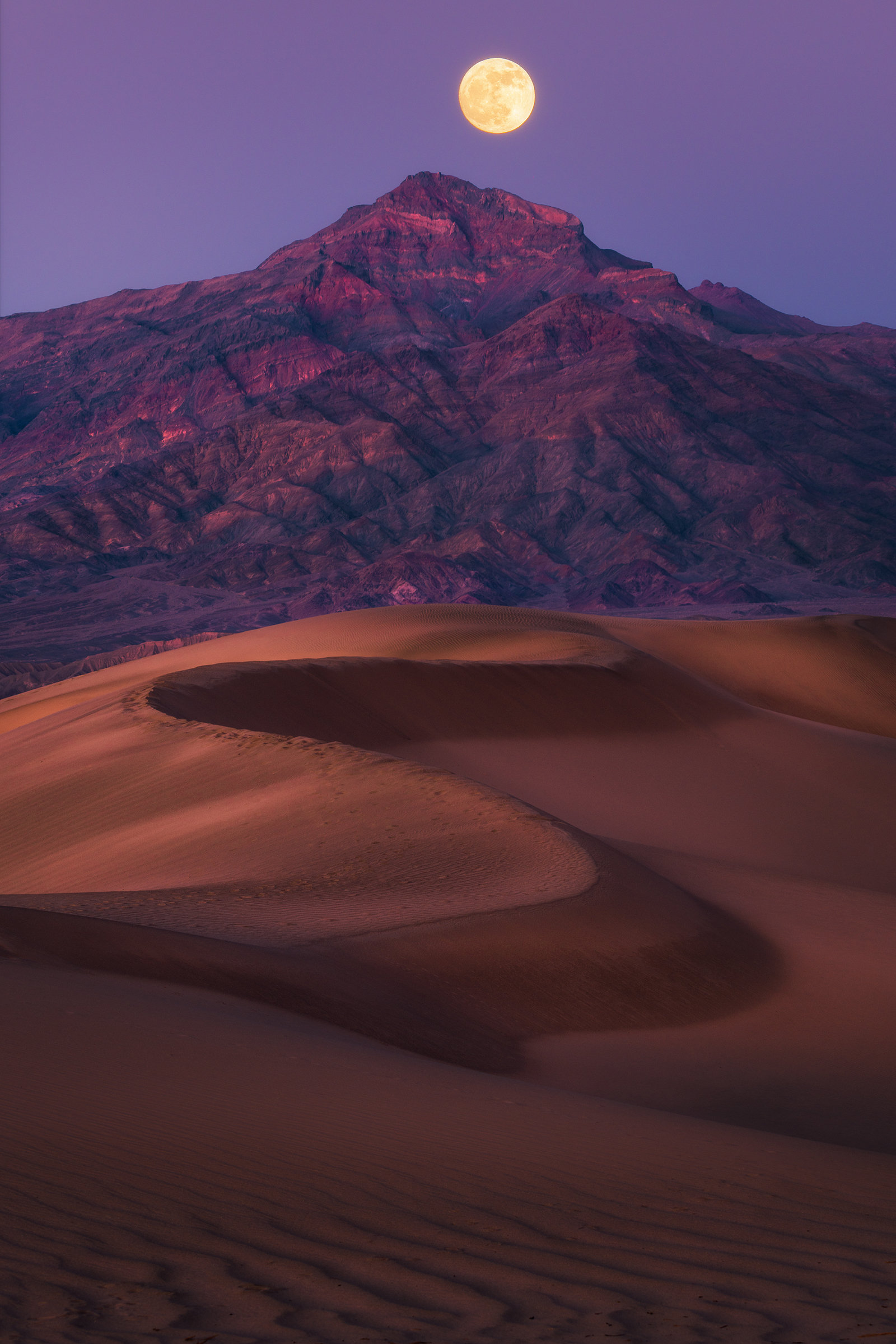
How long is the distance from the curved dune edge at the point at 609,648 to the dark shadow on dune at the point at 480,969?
2145 cm

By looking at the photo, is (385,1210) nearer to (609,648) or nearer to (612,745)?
(612,745)

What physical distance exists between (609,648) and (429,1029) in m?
23.7

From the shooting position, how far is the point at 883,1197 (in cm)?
445

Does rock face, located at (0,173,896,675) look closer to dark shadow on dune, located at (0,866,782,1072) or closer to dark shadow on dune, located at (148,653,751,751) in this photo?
dark shadow on dune, located at (148,653,751,751)

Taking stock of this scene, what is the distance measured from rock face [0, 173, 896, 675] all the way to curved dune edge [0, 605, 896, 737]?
156 feet

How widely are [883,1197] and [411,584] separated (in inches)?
3744

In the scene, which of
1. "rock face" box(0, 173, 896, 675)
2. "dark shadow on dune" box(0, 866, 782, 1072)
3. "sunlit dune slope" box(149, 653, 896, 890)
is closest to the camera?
"dark shadow on dune" box(0, 866, 782, 1072)

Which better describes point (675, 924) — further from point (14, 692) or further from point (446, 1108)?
point (14, 692)

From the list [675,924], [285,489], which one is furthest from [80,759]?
[285,489]

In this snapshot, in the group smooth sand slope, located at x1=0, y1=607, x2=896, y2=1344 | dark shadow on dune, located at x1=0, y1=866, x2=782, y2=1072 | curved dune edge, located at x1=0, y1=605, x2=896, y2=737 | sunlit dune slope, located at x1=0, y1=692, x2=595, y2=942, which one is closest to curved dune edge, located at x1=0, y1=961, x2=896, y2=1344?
smooth sand slope, located at x1=0, y1=607, x2=896, y2=1344

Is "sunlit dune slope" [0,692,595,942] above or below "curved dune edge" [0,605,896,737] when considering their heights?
above

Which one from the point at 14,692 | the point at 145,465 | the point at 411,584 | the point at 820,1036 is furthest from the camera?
the point at 145,465

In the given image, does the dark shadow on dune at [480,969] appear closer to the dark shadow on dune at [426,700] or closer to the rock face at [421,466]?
the dark shadow on dune at [426,700]

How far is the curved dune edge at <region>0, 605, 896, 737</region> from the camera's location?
34.8 m
